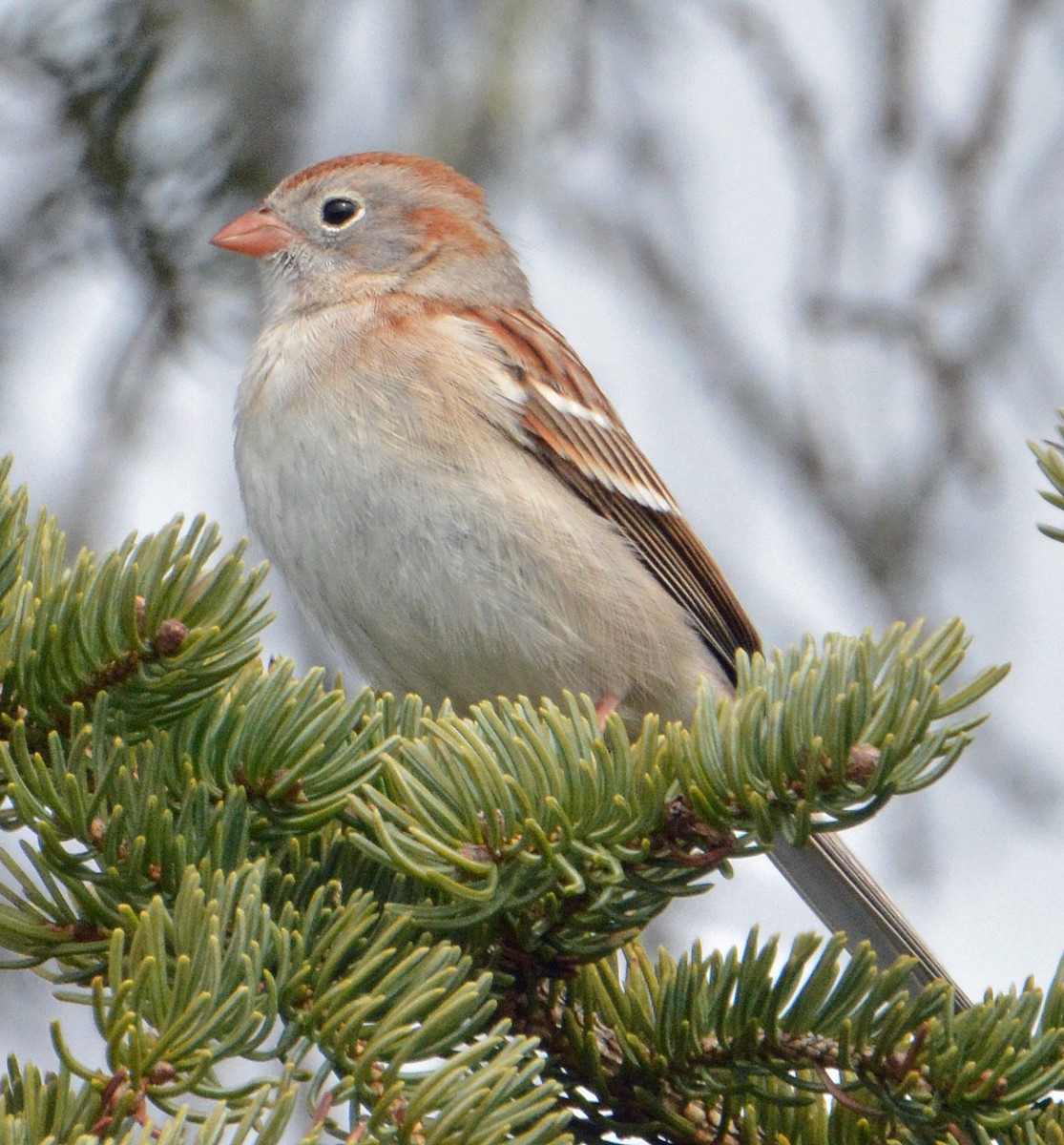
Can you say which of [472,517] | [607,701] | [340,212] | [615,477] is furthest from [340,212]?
[607,701]

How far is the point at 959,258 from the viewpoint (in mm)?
4742

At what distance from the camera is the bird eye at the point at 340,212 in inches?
154

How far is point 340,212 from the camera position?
393 cm

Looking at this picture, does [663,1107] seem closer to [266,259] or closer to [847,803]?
[847,803]

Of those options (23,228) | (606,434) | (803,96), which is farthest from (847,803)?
(803,96)

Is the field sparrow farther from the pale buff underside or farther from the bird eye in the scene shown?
the bird eye

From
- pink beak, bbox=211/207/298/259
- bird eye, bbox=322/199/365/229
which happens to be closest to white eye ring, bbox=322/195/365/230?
bird eye, bbox=322/199/365/229

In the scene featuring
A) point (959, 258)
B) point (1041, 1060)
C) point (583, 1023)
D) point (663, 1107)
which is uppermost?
point (959, 258)

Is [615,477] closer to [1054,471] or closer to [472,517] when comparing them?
[472,517]

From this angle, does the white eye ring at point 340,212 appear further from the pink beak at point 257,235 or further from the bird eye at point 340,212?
the pink beak at point 257,235

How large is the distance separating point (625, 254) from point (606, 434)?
1.60 m

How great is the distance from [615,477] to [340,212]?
3.60 ft

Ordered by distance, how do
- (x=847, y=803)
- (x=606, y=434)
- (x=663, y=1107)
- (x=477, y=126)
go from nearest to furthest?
(x=847, y=803) → (x=663, y=1107) → (x=606, y=434) → (x=477, y=126)

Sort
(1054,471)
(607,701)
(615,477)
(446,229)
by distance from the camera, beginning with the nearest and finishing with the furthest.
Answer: (1054,471)
(607,701)
(615,477)
(446,229)
